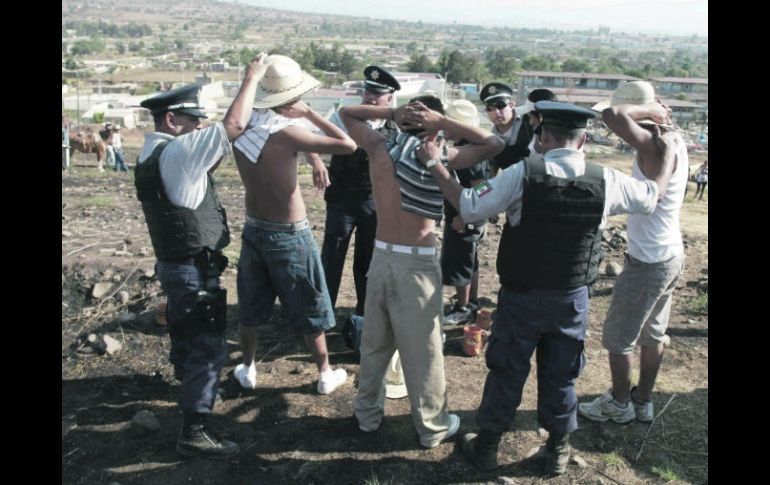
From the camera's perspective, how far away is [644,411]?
464 cm

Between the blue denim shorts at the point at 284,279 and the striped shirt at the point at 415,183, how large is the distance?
0.99 m

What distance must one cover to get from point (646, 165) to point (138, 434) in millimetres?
3717

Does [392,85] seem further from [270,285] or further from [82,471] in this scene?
[82,471]

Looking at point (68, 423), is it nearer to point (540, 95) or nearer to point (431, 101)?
point (431, 101)

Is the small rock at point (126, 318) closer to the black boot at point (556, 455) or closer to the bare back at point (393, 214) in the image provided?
the bare back at point (393, 214)

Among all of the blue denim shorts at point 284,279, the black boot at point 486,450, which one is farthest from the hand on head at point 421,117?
the black boot at point 486,450

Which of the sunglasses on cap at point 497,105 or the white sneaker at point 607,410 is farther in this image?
the sunglasses on cap at point 497,105

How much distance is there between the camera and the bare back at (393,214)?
13.0 feet

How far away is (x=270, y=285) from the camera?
480 cm

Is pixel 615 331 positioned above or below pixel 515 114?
below

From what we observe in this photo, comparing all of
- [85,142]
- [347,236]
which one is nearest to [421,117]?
[347,236]

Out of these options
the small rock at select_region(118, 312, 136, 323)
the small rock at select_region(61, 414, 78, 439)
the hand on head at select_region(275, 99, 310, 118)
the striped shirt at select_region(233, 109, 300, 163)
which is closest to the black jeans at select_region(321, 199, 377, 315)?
the hand on head at select_region(275, 99, 310, 118)
